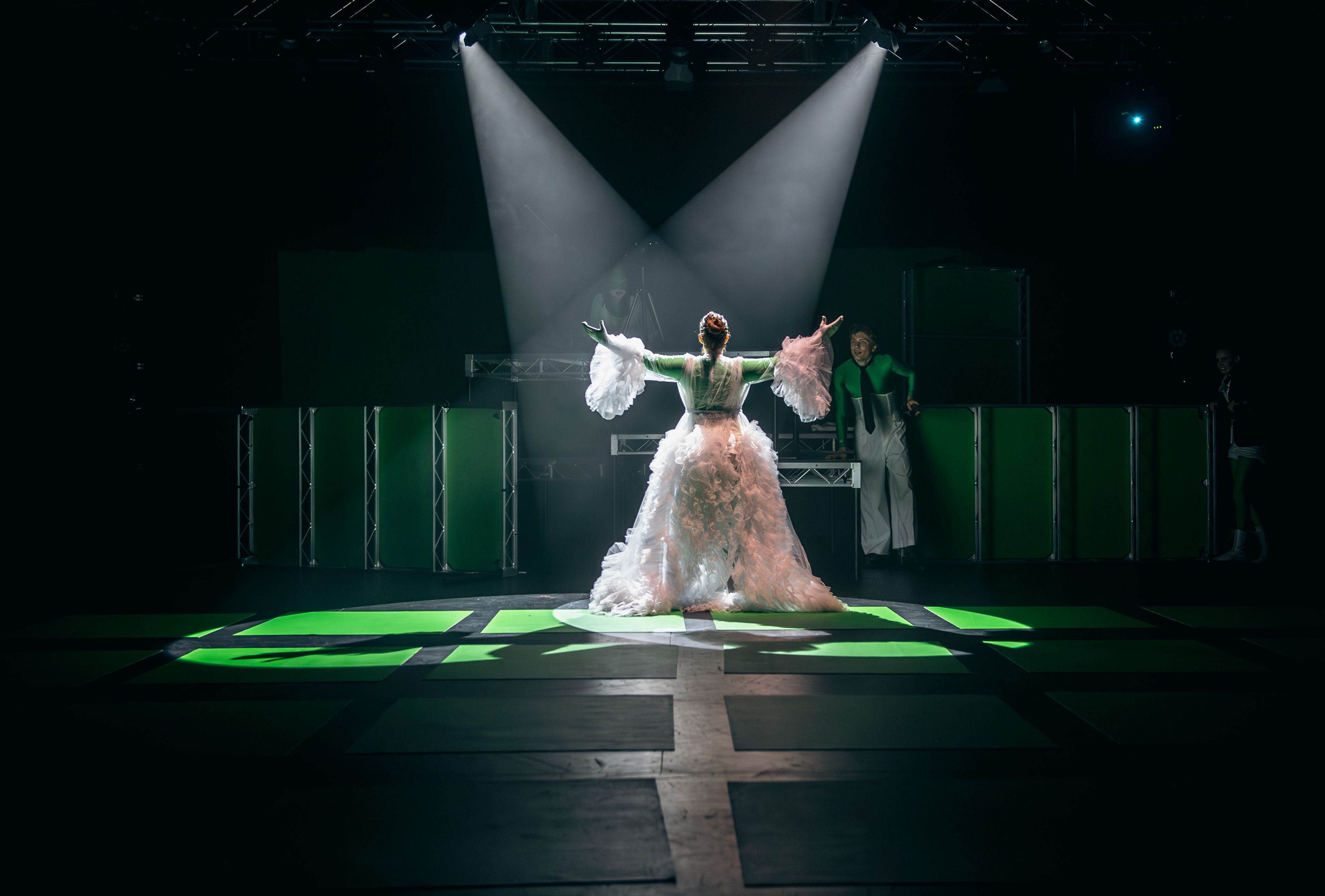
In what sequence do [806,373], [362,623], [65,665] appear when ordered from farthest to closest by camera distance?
[806,373], [362,623], [65,665]

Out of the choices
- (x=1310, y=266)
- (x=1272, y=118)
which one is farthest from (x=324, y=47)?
(x=1310, y=266)

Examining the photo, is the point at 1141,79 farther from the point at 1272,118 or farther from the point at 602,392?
the point at 602,392

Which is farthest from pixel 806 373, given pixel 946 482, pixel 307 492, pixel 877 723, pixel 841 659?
pixel 307 492

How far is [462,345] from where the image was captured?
378 inches

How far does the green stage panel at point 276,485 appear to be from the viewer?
8406 mm

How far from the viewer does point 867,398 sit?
8430 millimetres

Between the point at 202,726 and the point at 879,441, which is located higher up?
the point at 879,441

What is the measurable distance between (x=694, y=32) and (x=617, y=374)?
3655mm

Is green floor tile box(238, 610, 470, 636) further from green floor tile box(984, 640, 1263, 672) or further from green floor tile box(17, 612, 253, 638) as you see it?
green floor tile box(984, 640, 1263, 672)

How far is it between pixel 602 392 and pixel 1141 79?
6158 millimetres

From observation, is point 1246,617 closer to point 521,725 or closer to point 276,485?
point 521,725

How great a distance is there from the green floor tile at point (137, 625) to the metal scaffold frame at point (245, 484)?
94.0 inches

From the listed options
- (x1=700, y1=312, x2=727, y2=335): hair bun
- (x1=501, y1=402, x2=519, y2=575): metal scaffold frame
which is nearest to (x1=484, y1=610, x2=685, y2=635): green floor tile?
(x1=501, y1=402, x2=519, y2=575): metal scaffold frame

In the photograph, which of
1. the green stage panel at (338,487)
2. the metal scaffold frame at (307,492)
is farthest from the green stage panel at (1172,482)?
the metal scaffold frame at (307,492)
